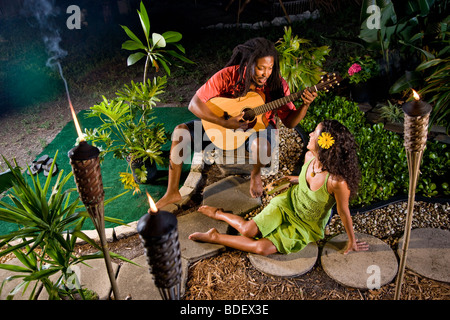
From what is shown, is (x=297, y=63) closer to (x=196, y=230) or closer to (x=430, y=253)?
(x=196, y=230)

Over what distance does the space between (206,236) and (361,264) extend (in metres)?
1.34

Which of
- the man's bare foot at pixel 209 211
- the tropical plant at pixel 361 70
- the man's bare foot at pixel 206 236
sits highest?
the tropical plant at pixel 361 70

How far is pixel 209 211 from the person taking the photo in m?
3.65

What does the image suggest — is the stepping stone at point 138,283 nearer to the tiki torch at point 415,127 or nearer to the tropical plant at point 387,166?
the tiki torch at point 415,127

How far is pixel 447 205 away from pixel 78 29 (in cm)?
1107

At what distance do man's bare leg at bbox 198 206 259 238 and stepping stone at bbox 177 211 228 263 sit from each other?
5 cm

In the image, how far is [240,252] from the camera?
3246 mm

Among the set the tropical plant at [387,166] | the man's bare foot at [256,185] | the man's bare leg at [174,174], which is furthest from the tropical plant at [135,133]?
the tropical plant at [387,166]

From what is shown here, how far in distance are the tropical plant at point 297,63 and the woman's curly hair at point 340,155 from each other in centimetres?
220

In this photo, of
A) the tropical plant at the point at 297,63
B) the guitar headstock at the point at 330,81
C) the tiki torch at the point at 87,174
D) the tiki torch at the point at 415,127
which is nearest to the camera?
the tiki torch at the point at 87,174

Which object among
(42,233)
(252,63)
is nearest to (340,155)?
(252,63)

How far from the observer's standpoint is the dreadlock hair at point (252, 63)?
3512 millimetres
